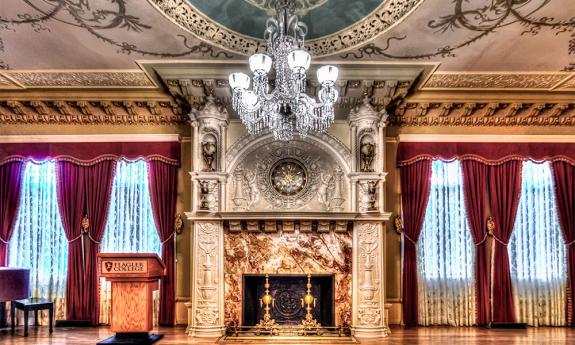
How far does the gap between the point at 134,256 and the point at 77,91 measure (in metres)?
3.20

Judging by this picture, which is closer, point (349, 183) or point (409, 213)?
point (349, 183)

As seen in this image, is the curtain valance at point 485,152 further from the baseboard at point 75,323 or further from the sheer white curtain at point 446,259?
the baseboard at point 75,323

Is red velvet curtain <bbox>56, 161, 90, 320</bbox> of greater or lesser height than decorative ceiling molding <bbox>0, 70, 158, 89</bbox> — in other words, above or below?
below

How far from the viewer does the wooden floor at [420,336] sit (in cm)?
686

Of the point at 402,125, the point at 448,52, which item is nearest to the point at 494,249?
the point at 402,125

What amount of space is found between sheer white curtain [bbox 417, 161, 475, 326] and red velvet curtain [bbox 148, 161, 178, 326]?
3.98 m

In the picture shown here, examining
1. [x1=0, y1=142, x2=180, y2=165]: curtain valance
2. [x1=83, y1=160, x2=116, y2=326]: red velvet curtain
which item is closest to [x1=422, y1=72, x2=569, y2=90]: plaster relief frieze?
[x1=0, y1=142, x2=180, y2=165]: curtain valance

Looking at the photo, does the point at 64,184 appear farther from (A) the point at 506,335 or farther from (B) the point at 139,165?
(A) the point at 506,335

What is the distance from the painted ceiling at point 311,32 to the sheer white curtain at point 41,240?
2072mm

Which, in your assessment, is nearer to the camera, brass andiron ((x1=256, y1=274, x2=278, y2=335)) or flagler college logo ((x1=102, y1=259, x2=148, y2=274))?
flagler college logo ((x1=102, y1=259, x2=148, y2=274))

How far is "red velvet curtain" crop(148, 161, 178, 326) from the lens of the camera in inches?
322

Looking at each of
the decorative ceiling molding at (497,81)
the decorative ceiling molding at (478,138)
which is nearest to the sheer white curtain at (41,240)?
the decorative ceiling molding at (478,138)

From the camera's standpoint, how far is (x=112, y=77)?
300 inches

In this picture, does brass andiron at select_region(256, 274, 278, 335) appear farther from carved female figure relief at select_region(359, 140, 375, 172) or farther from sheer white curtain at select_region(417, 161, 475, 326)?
sheer white curtain at select_region(417, 161, 475, 326)
